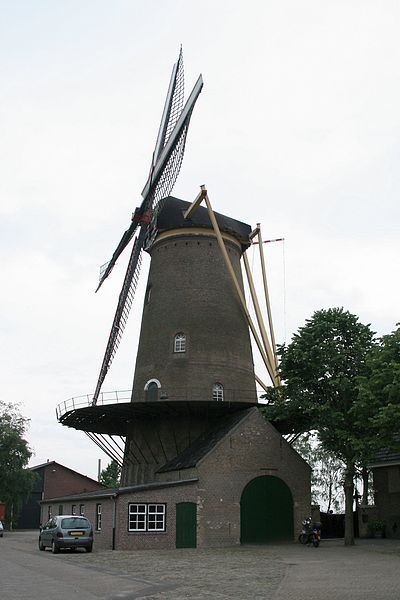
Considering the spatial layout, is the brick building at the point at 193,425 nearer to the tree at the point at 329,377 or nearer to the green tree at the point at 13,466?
the tree at the point at 329,377

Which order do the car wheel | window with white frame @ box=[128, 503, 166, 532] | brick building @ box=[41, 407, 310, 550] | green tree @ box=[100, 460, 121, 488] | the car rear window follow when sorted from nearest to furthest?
the car wheel → the car rear window → window with white frame @ box=[128, 503, 166, 532] → brick building @ box=[41, 407, 310, 550] → green tree @ box=[100, 460, 121, 488]

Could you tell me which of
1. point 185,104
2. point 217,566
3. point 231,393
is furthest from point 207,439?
point 185,104

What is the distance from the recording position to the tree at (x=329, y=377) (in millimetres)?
27328

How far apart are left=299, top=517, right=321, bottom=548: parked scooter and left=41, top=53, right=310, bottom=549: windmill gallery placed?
2364mm

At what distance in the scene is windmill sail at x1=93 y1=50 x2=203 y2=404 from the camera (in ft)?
118

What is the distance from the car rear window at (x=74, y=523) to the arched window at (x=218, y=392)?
32.2 feet

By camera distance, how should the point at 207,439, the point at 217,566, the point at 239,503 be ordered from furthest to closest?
the point at 207,439 < the point at 239,503 < the point at 217,566

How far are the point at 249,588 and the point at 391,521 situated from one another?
803 inches

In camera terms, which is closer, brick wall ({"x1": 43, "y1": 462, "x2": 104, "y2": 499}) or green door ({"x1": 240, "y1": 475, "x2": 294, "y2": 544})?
green door ({"x1": 240, "y1": 475, "x2": 294, "y2": 544})

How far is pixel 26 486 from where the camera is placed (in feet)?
179

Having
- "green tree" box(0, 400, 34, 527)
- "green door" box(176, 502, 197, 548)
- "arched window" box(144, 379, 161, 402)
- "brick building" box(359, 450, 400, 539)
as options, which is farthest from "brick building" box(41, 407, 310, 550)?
"green tree" box(0, 400, 34, 527)

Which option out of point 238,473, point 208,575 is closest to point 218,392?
point 238,473

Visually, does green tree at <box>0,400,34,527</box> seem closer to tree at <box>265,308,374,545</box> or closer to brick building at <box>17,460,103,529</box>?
brick building at <box>17,460,103,529</box>

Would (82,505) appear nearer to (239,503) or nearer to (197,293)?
(239,503)
